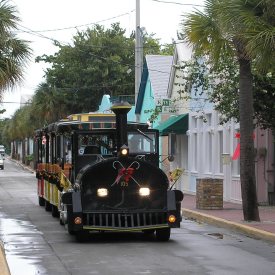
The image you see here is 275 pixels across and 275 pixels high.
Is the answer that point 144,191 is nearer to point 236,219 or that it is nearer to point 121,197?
point 121,197

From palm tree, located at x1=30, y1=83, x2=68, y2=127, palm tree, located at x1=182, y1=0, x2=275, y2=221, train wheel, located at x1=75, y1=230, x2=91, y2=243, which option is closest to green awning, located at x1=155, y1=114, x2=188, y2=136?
palm tree, located at x1=182, y1=0, x2=275, y2=221

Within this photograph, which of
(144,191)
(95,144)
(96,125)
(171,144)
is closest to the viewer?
(144,191)

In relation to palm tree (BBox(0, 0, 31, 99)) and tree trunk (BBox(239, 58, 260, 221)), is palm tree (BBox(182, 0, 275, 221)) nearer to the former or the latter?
tree trunk (BBox(239, 58, 260, 221))

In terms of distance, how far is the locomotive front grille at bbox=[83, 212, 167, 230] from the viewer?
13711mm

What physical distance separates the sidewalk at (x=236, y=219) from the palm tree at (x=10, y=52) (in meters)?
6.41

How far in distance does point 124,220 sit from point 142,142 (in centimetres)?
270

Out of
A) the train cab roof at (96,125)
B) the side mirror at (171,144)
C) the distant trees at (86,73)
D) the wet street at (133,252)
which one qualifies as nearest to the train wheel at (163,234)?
the wet street at (133,252)

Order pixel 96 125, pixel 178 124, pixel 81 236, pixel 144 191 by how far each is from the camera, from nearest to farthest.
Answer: pixel 144 191 → pixel 81 236 → pixel 96 125 → pixel 178 124

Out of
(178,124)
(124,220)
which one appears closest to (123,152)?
(124,220)

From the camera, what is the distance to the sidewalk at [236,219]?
15.6 m

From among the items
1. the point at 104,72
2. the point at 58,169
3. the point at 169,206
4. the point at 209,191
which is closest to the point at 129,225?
the point at 169,206

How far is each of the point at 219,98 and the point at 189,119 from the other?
8.64m

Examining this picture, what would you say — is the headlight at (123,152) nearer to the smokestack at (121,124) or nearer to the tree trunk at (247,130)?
the smokestack at (121,124)

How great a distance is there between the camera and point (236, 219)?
18.5m
